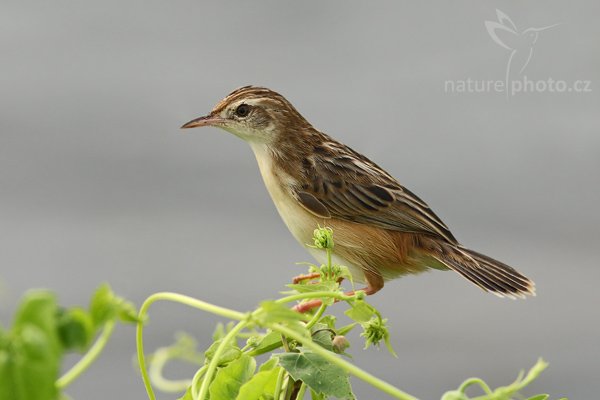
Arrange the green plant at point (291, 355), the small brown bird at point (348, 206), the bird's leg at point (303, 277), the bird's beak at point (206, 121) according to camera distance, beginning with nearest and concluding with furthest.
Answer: the green plant at point (291, 355)
the bird's leg at point (303, 277)
the bird's beak at point (206, 121)
the small brown bird at point (348, 206)

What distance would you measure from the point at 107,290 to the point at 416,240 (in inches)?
79.9

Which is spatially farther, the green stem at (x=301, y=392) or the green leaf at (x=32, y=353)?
the green stem at (x=301, y=392)

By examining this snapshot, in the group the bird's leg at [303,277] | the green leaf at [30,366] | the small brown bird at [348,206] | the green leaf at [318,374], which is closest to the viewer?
the green leaf at [30,366]

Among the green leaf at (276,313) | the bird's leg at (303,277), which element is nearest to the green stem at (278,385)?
the green leaf at (276,313)

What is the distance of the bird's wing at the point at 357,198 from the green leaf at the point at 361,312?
151cm

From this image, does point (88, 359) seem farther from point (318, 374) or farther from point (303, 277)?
point (303, 277)

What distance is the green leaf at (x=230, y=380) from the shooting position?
0.90 m

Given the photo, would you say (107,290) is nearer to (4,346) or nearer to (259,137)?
(4,346)

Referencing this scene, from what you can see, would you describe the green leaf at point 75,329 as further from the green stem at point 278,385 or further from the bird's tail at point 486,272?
the bird's tail at point 486,272

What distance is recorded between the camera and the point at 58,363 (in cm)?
43

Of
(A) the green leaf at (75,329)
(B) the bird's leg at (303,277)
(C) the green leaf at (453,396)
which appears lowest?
(A) the green leaf at (75,329)

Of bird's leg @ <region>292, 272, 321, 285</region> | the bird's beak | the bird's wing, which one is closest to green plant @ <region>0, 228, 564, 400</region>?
bird's leg @ <region>292, 272, 321, 285</region>

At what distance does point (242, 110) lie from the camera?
95.6 inches

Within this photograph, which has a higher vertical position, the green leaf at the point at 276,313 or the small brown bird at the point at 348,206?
the small brown bird at the point at 348,206
